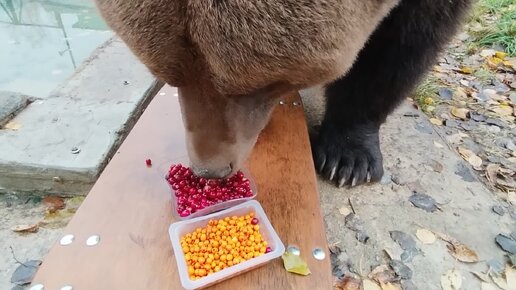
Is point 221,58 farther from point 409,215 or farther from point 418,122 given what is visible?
point 418,122

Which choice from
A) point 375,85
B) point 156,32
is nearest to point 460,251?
point 375,85

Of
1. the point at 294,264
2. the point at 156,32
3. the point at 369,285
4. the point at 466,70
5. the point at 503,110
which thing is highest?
the point at 156,32

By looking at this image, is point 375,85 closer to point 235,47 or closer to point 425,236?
point 425,236

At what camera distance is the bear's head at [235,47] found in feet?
3.47

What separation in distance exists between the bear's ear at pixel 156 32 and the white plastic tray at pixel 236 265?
57cm

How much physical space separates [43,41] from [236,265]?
353 centimetres

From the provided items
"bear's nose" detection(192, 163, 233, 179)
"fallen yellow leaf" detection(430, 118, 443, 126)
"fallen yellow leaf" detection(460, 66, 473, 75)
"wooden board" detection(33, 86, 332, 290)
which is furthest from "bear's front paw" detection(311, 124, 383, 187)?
"fallen yellow leaf" detection(460, 66, 473, 75)

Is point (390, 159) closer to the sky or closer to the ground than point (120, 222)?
closer to the ground

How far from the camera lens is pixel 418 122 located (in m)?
2.97

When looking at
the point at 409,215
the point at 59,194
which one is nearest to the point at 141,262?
the point at 59,194

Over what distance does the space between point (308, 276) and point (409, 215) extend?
938mm

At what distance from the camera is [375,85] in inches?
90.2

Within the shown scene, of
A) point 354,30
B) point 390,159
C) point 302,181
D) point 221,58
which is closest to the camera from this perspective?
point 221,58

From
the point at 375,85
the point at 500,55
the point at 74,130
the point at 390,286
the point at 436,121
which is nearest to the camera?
the point at 390,286
